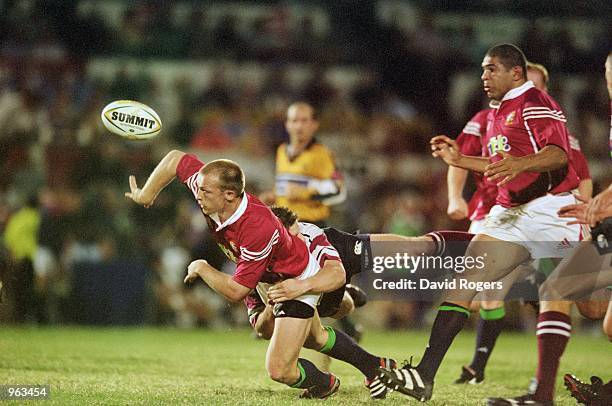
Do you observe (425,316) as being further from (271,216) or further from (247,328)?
(271,216)

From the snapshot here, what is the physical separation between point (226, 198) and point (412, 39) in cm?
1097

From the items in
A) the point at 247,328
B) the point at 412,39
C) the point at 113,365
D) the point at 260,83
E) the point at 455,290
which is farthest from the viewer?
the point at 412,39

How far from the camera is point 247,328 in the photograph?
40.5 feet

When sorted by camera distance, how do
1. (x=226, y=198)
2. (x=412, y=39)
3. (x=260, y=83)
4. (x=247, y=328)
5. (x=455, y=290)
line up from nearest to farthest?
(x=226, y=198) → (x=455, y=290) → (x=247, y=328) → (x=260, y=83) → (x=412, y=39)

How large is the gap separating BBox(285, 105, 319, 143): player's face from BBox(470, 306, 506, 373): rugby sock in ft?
7.79

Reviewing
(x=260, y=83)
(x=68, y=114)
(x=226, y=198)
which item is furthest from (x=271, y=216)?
(x=260, y=83)

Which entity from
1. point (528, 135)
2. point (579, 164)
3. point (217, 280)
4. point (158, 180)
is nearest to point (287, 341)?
point (217, 280)

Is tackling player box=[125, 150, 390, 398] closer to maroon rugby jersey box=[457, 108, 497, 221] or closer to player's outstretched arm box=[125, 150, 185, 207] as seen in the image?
player's outstretched arm box=[125, 150, 185, 207]

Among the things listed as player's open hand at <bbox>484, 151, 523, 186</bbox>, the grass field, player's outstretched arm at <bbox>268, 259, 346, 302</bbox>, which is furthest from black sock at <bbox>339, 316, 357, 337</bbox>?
player's open hand at <bbox>484, 151, 523, 186</bbox>

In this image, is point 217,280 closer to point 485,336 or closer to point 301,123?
point 485,336

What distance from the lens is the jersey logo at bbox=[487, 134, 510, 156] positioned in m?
6.20

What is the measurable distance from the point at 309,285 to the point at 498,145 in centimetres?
168

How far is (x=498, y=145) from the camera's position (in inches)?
247

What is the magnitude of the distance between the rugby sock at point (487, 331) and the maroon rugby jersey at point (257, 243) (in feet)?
6.77
